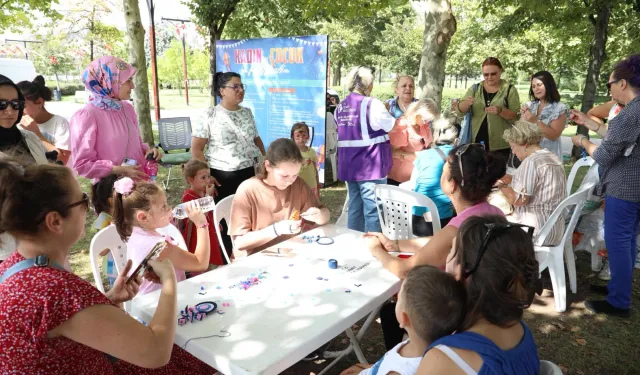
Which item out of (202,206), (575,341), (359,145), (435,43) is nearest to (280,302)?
(202,206)

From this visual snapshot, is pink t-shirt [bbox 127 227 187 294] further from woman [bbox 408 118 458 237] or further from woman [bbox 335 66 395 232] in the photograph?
woman [bbox 335 66 395 232]

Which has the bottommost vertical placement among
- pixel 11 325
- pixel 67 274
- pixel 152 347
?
Answer: pixel 152 347

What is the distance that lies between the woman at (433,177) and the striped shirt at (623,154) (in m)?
1.06

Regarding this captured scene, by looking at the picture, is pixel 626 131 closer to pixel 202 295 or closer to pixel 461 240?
pixel 461 240

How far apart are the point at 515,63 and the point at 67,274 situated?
2438 centimetres

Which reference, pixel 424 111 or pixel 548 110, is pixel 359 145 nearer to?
pixel 424 111

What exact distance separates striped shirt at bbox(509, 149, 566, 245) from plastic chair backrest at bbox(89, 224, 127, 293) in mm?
2833

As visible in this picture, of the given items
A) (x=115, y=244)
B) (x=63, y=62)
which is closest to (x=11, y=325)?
(x=115, y=244)

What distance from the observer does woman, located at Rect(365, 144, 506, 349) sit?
2.08 meters

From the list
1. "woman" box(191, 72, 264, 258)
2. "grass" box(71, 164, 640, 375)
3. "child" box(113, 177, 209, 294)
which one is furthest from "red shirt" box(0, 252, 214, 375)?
"woman" box(191, 72, 264, 258)

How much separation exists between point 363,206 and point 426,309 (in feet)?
10.0

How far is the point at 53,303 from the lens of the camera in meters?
1.19

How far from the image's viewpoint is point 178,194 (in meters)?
6.86

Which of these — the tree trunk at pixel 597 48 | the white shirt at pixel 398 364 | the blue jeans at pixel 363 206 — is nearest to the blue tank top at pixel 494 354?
the white shirt at pixel 398 364
